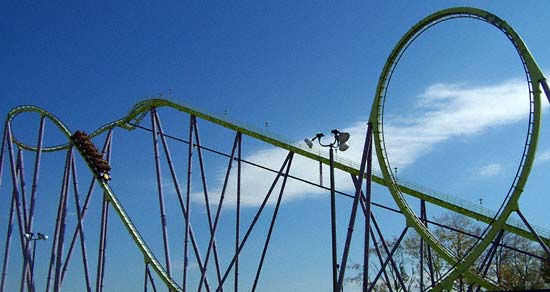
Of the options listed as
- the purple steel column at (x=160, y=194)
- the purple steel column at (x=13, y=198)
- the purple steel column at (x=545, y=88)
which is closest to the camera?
the purple steel column at (x=545, y=88)

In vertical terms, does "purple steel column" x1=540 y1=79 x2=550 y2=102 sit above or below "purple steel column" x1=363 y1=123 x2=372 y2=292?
above

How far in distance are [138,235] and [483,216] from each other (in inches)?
472

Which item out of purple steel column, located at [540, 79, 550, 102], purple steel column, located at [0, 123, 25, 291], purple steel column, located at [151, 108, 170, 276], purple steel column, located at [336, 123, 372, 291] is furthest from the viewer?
purple steel column, located at [0, 123, 25, 291]

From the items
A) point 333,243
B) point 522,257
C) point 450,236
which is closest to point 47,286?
point 333,243

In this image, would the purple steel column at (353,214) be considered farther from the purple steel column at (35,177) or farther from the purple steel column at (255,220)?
the purple steel column at (35,177)

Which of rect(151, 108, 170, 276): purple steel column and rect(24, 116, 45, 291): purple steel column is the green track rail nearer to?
rect(151, 108, 170, 276): purple steel column

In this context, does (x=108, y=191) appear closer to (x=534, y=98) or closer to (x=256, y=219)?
(x=256, y=219)

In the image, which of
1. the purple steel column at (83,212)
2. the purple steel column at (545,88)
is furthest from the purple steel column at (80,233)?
the purple steel column at (545,88)

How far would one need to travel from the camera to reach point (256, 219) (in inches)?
742

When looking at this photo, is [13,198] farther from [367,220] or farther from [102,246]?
[367,220]

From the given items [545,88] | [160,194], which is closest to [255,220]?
[160,194]

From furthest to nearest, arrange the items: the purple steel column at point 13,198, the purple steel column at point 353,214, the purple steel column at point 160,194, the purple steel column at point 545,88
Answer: the purple steel column at point 13,198, the purple steel column at point 160,194, the purple steel column at point 353,214, the purple steel column at point 545,88

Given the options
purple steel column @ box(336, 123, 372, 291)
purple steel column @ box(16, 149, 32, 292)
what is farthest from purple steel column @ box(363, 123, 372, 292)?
purple steel column @ box(16, 149, 32, 292)

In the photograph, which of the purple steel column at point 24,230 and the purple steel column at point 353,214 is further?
the purple steel column at point 24,230
